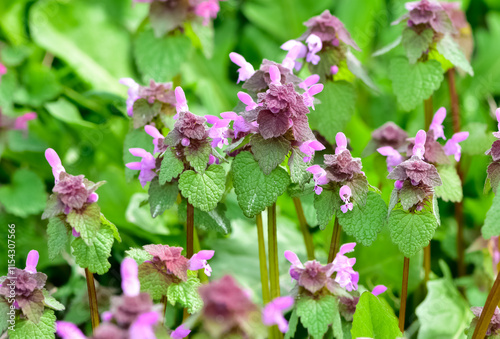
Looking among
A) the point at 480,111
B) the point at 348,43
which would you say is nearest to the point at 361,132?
the point at 480,111

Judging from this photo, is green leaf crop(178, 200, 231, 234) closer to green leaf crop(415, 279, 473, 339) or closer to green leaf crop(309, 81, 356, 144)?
green leaf crop(309, 81, 356, 144)

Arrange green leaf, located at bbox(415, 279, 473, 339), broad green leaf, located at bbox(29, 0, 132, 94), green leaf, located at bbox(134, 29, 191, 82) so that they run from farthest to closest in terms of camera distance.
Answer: broad green leaf, located at bbox(29, 0, 132, 94)
green leaf, located at bbox(134, 29, 191, 82)
green leaf, located at bbox(415, 279, 473, 339)

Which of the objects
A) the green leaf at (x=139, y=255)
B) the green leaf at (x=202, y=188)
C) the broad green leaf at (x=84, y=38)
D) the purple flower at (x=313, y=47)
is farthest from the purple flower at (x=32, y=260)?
the broad green leaf at (x=84, y=38)

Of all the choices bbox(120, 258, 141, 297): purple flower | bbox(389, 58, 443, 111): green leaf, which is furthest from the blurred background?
bbox(120, 258, 141, 297): purple flower

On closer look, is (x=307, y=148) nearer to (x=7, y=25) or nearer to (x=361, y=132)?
(x=361, y=132)

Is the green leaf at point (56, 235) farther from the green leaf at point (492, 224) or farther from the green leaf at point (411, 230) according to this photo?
the green leaf at point (492, 224)

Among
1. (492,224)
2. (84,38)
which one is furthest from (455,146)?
(84,38)

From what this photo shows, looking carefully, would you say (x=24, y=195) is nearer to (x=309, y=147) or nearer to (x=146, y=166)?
(x=146, y=166)
